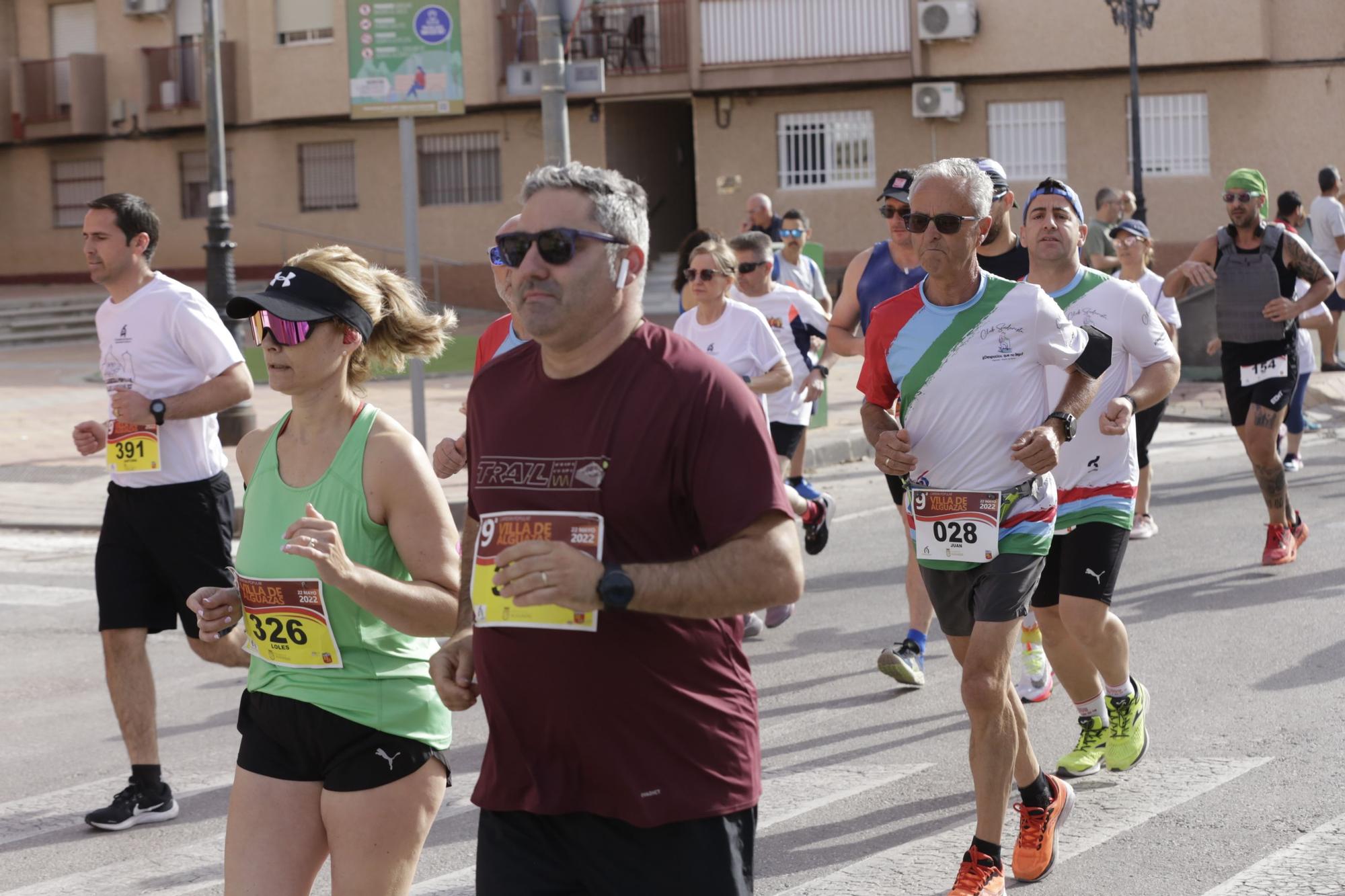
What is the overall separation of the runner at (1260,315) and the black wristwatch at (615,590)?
25.5 feet

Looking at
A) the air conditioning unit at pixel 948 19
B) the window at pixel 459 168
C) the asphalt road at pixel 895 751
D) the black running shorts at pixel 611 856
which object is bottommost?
the asphalt road at pixel 895 751

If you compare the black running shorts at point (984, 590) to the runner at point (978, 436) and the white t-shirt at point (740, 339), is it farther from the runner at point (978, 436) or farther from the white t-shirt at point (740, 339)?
the white t-shirt at point (740, 339)

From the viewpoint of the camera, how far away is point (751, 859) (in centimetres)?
325

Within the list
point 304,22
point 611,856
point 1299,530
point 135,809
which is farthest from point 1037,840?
point 304,22

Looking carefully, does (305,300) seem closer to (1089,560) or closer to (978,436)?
(978,436)

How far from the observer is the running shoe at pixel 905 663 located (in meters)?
7.57

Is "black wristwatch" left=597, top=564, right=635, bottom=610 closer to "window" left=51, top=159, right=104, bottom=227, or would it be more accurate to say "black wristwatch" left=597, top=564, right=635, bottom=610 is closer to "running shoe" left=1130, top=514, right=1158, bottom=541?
"running shoe" left=1130, top=514, right=1158, bottom=541

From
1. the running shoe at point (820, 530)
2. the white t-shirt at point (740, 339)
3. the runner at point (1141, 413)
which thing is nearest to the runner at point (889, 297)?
the white t-shirt at point (740, 339)

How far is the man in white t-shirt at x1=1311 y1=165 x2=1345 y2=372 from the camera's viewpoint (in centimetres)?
2015

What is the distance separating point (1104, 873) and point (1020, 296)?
5.52ft

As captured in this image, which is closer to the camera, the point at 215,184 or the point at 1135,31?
the point at 215,184

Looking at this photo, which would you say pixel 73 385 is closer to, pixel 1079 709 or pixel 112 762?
pixel 112 762

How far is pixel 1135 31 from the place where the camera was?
2720 cm

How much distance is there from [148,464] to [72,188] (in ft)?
114
